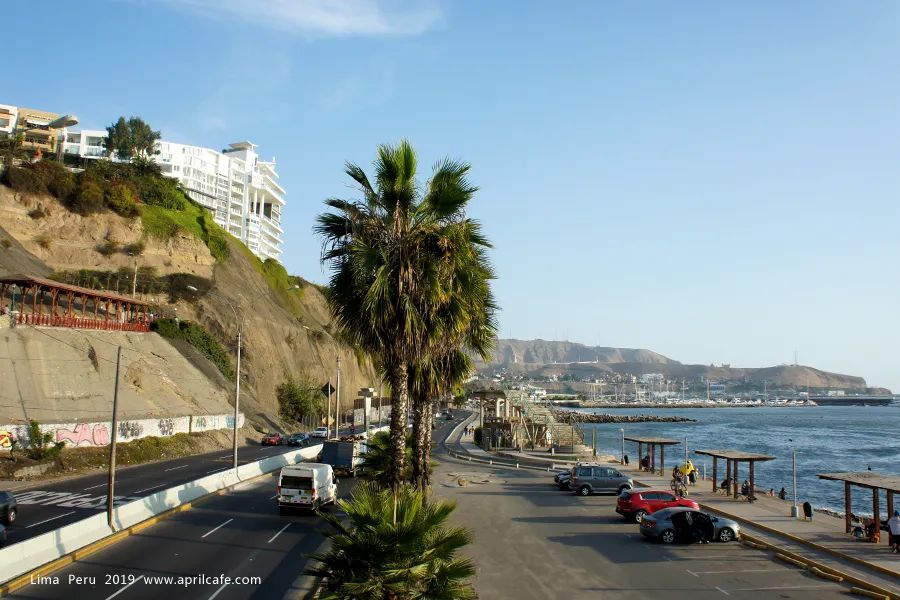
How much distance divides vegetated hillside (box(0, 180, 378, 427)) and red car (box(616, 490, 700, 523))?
49.4 metres

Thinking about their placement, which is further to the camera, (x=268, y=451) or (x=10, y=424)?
(x=268, y=451)

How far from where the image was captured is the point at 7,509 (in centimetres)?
2211

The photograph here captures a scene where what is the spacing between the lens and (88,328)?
58.1 m

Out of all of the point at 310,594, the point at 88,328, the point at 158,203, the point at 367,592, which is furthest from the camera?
the point at 158,203

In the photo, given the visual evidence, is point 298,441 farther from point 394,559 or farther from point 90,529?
point 394,559

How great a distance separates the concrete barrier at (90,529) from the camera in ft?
54.2

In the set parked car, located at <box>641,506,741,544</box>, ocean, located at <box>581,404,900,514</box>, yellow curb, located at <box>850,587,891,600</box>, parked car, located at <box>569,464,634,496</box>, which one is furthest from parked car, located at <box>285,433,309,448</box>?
yellow curb, located at <box>850,587,891,600</box>

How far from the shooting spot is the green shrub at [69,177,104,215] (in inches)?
3292

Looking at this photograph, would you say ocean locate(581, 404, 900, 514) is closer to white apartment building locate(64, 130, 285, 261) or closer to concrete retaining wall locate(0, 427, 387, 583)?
concrete retaining wall locate(0, 427, 387, 583)

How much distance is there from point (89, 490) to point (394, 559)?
25.4m

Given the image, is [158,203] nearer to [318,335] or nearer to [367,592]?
[318,335]

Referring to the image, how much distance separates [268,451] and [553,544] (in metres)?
35.5

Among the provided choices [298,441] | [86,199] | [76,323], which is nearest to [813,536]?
[298,441]

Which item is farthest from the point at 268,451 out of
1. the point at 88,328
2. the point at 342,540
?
the point at 342,540
